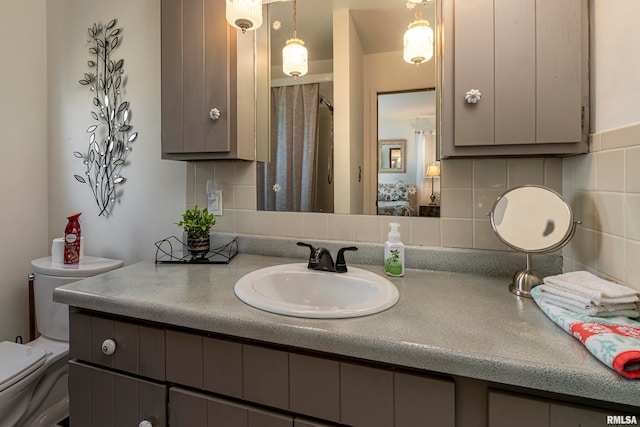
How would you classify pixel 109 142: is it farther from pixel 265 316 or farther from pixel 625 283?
pixel 625 283

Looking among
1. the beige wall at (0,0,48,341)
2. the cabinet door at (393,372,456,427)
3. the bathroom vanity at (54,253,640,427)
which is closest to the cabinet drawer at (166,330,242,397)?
the bathroom vanity at (54,253,640,427)

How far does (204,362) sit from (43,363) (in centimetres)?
99

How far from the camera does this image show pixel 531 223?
0.92 meters

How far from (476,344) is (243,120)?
1133 mm

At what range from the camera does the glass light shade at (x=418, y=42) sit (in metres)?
1.15

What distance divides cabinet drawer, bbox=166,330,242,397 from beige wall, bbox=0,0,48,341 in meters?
1.56

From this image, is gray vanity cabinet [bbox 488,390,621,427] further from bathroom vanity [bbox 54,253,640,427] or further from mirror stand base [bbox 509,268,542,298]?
mirror stand base [bbox 509,268,542,298]

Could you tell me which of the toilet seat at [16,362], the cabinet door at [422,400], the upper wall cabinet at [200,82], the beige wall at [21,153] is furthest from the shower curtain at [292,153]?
the beige wall at [21,153]

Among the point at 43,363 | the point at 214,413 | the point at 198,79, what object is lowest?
the point at 43,363

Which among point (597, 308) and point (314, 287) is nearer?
point (597, 308)

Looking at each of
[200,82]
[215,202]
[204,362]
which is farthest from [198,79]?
[204,362]

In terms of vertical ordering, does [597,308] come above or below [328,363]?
above

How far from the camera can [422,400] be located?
2.04 feet

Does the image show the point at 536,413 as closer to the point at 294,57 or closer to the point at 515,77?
the point at 515,77
